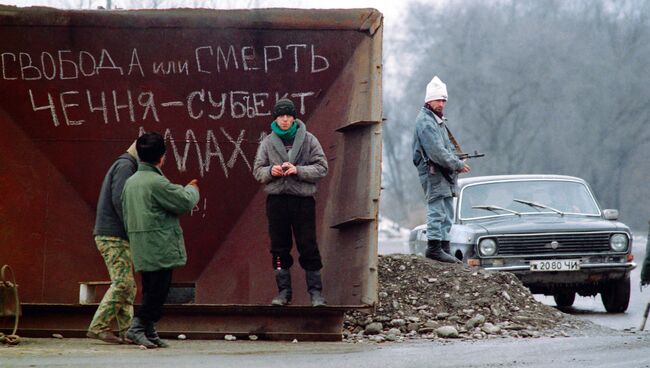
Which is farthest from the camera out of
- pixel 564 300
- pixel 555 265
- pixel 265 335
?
pixel 564 300

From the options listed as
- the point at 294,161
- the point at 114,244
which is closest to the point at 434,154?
the point at 294,161

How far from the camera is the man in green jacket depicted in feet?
32.1

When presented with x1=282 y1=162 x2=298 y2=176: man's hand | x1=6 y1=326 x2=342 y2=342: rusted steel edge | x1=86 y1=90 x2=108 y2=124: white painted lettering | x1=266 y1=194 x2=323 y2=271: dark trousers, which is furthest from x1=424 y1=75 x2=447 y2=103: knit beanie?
x1=86 y1=90 x2=108 y2=124: white painted lettering

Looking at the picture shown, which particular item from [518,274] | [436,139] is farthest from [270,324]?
[518,274]

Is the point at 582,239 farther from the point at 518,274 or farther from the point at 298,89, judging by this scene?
the point at 298,89

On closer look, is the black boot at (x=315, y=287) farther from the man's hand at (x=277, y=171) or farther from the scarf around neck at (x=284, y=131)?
the scarf around neck at (x=284, y=131)

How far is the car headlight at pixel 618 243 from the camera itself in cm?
1485

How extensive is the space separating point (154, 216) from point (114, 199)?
51 cm

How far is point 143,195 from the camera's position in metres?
9.80

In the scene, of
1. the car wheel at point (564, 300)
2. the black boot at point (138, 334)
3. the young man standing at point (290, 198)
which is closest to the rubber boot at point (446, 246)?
the young man standing at point (290, 198)

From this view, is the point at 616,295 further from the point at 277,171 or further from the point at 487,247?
the point at 277,171

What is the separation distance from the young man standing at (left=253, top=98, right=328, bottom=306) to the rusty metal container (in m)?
0.42

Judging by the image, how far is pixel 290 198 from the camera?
10.6 meters

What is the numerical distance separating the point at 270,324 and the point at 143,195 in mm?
1612
